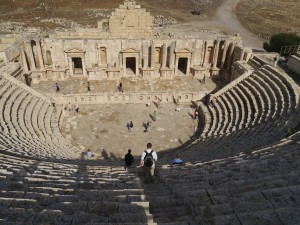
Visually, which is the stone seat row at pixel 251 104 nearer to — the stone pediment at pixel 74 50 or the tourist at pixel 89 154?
the tourist at pixel 89 154

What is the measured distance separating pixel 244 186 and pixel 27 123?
1312 centimetres

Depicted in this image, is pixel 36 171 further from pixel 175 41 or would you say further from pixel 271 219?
pixel 175 41

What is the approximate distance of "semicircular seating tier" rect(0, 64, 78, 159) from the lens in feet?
40.7

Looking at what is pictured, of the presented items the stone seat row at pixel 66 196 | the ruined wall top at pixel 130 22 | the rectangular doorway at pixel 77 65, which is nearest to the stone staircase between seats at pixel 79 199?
the stone seat row at pixel 66 196

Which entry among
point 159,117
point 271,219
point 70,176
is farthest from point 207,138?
point 271,219

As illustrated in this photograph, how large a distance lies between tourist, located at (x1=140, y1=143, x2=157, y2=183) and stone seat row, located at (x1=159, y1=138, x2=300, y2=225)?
44 centimetres

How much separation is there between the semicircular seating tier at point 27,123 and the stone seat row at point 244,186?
Result: 651 cm

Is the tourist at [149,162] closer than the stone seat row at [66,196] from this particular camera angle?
No

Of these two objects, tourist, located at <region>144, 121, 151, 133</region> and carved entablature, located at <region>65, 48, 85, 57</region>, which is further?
carved entablature, located at <region>65, 48, 85, 57</region>

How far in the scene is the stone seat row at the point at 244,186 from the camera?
15.6 feet

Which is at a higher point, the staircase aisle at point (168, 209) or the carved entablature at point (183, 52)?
the staircase aisle at point (168, 209)

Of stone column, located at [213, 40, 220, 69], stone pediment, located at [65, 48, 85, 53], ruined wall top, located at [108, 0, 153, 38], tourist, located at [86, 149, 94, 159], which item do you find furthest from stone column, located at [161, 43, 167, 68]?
tourist, located at [86, 149, 94, 159]

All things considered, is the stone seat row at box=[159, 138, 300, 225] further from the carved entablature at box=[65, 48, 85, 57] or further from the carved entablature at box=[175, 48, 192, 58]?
the carved entablature at box=[65, 48, 85, 57]

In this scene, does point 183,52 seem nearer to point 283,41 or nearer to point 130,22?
point 130,22
